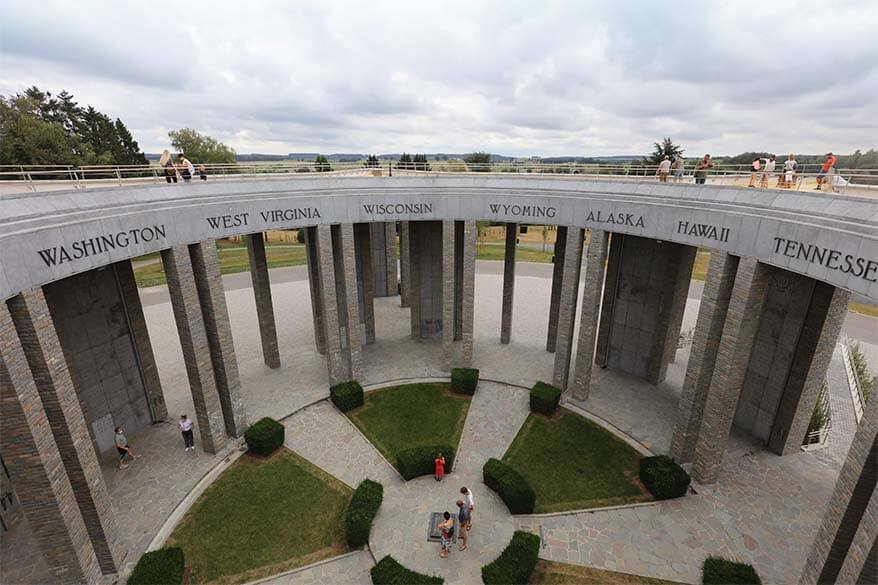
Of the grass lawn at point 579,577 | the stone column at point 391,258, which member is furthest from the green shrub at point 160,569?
the stone column at point 391,258

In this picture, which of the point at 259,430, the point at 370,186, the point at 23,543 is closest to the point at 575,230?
the point at 370,186

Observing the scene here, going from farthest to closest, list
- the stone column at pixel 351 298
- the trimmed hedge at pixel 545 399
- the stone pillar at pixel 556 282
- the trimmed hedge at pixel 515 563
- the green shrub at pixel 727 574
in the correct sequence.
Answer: the stone pillar at pixel 556 282
the stone column at pixel 351 298
the trimmed hedge at pixel 545 399
the trimmed hedge at pixel 515 563
the green shrub at pixel 727 574

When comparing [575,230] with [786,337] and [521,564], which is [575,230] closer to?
[786,337]

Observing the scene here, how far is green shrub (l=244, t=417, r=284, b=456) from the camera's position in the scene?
1814 centimetres

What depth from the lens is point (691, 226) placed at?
1631cm

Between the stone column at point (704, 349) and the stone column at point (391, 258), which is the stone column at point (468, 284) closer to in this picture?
the stone column at point (704, 349)

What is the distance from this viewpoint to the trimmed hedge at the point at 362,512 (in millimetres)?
14078

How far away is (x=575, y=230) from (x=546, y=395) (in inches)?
334

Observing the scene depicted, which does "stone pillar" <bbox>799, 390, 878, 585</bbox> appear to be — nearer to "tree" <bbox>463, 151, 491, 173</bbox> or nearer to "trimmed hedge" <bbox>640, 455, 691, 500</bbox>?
"trimmed hedge" <bbox>640, 455, 691, 500</bbox>

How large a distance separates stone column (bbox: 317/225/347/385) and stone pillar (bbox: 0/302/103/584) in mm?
11224

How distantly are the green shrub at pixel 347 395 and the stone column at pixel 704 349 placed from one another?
15057mm

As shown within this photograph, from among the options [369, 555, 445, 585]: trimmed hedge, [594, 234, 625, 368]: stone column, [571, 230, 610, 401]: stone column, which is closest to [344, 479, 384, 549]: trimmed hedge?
[369, 555, 445, 585]: trimmed hedge

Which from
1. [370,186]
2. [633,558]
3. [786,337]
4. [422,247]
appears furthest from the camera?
[422,247]

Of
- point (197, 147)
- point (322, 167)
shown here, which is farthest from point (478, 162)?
point (197, 147)
